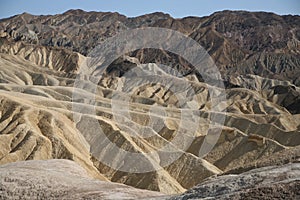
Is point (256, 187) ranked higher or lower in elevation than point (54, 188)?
higher

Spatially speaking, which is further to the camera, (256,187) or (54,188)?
(54,188)

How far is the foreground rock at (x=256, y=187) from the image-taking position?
1502 centimetres

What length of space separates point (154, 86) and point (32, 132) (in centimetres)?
12185

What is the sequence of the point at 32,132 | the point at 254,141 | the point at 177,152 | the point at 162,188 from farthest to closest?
the point at 254,141
the point at 177,152
the point at 32,132
the point at 162,188

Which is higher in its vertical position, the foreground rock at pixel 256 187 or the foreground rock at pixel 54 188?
the foreground rock at pixel 256 187

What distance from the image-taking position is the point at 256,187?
15953 millimetres

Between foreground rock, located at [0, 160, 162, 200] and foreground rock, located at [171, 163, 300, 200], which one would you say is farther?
foreground rock, located at [0, 160, 162, 200]

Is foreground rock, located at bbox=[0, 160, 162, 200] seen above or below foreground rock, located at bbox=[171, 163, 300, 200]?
below

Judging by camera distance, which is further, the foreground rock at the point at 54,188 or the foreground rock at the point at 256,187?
the foreground rock at the point at 54,188

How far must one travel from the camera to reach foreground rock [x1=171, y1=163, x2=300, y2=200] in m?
15.0

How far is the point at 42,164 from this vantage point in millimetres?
33094

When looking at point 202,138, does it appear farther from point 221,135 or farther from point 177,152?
point 177,152

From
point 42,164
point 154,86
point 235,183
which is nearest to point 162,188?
point 42,164

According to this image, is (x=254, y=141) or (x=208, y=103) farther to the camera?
(x=208, y=103)
